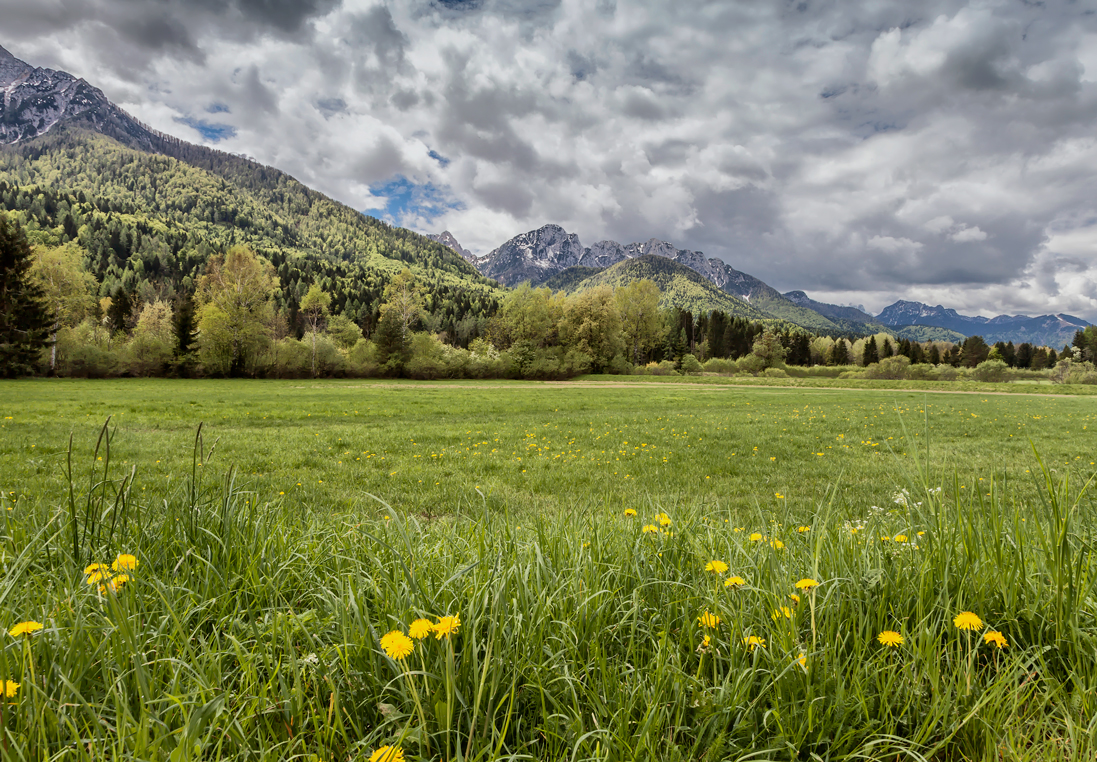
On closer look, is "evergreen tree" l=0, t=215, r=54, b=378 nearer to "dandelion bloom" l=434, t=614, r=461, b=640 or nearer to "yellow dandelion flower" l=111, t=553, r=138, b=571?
"yellow dandelion flower" l=111, t=553, r=138, b=571

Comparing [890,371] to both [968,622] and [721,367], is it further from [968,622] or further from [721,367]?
[968,622]

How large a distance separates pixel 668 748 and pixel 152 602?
7.04 ft

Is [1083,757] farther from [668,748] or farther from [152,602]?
[152,602]

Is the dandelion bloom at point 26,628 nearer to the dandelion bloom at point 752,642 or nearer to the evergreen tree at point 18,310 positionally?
the dandelion bloom at point 752,642

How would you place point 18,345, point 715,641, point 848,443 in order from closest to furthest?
point 715,641, point 848,443, point 18,345

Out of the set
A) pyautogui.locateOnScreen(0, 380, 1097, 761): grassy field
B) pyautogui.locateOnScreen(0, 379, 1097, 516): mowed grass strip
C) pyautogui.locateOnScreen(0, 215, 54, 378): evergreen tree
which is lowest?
pyautogui.locateOnScreen(0, 379, 1097, 516): mowed grass strip

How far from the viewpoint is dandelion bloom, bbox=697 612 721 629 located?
1766 mm

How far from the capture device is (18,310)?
128ft

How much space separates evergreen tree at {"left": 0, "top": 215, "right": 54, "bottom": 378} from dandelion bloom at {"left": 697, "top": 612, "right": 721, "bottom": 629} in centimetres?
5821

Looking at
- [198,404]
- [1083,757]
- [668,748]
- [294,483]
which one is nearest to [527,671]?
[668,748]

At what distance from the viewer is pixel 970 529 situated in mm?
2207

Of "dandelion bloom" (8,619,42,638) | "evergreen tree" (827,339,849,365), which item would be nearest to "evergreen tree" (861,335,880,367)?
"evergreen tree" (827,339,849,365)

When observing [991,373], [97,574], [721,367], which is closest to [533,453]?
[97,574]

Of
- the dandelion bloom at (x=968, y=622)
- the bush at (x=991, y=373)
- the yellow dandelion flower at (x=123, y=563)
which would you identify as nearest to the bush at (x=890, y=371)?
the bush at (x=991, y=373)
